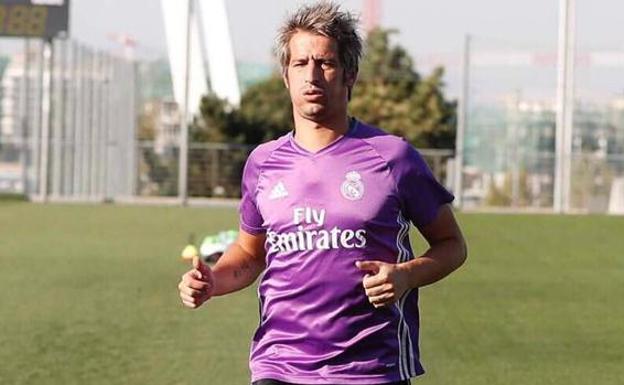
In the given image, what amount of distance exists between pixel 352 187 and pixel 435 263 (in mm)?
346

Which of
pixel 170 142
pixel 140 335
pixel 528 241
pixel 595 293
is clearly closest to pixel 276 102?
pixel 170 142

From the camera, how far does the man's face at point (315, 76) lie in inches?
171

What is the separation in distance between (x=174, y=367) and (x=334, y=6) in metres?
6.01

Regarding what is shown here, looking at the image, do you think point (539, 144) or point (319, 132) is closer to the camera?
point (319, 132)

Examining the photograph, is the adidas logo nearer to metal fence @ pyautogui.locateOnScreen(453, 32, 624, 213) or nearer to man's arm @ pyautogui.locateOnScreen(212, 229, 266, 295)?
man's arm @ pyautogui.locateOnScreen(212, 229, 266, 295)

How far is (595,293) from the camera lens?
1577cm

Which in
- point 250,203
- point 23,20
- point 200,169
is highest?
point 23,20

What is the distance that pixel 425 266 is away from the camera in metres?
4.46

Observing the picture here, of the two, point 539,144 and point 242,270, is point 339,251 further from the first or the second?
point 539,144

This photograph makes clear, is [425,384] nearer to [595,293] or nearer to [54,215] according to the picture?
[595,293]

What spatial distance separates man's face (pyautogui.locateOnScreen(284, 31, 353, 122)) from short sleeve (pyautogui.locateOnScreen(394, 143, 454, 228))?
260mm

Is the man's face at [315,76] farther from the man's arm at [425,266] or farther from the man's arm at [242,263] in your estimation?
the man's arm at [242,263]

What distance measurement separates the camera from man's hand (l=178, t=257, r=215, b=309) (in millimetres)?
4473

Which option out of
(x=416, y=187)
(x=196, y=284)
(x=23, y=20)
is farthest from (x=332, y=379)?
(x=23, y=20)
